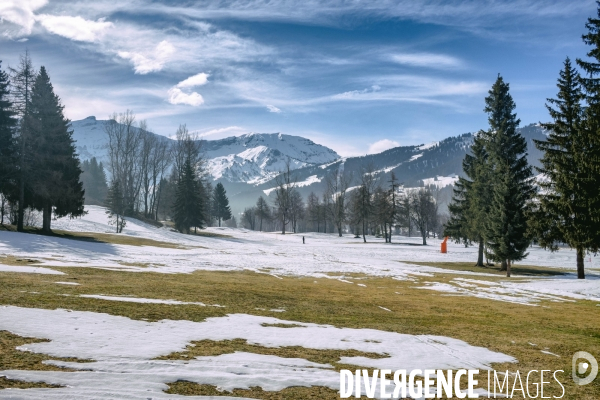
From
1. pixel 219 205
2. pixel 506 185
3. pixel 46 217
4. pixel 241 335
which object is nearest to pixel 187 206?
pixel 46 217

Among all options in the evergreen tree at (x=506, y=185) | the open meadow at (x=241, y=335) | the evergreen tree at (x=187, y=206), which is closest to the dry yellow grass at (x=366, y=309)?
the open meadow at (x=241, y=335)

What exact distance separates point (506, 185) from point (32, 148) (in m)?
40.4

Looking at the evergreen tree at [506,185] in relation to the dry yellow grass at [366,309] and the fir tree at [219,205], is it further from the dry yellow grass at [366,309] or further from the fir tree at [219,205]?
the fir tree at [219,205]

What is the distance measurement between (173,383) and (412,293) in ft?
50.8

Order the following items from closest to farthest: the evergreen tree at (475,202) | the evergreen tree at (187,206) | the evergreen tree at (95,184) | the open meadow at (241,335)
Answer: the open meadow at (241,335) < the evergreen tree at (475,202) < the evergreen tree at (187,206) < the evergreen tree at (95,184)

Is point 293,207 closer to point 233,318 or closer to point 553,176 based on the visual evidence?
point 553,176

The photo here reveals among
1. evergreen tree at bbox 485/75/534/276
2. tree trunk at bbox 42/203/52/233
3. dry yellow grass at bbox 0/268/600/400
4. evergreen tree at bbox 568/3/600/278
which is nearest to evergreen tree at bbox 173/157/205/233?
tree trunk at bbox 42/203/52/233

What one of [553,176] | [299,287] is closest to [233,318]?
[299,287]

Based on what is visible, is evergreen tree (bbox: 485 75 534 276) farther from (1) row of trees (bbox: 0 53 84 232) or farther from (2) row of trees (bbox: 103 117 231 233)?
(2) row of trees (bbox: 103 117 231 233)

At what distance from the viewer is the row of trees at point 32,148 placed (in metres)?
33.2

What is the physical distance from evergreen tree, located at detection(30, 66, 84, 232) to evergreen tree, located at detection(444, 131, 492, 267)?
38.0 m

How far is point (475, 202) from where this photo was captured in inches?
1526

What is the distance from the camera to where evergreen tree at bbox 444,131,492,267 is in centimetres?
3797

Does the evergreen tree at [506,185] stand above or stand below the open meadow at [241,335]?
above
